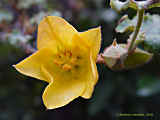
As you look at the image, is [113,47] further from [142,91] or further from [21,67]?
[142,91]

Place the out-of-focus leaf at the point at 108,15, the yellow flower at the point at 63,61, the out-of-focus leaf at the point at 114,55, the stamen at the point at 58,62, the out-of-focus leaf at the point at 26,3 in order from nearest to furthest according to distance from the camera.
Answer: the out-of-focus leaf at the point at 114,55, the yellow flower at the point at 63,61, the stamen at the point at 58,62, the out-of-focus leaf at the point at 26,3, the out-of-focus leaf at the point at 108,15

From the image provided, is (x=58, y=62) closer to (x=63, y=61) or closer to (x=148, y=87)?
(x=63, y=61)

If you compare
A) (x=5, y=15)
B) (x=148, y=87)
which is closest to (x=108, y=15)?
(x=148, y=87)

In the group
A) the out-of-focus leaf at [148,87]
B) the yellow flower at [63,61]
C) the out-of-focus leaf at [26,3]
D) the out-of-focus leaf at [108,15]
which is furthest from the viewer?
the out-of-focus leaf at [108,15]

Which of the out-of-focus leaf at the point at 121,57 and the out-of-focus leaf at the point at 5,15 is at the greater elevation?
the out-of-focus leaf at the point at 121,57

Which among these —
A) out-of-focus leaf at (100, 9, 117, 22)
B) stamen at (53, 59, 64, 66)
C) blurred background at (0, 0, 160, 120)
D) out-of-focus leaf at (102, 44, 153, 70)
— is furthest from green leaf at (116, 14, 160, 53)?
out-of-focus leaf at (100, 9, 117, 22)

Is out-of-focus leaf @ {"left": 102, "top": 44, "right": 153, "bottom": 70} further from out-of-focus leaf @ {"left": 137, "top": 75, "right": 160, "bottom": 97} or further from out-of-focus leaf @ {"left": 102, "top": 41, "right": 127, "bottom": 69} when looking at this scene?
out-of-focus leaf @ {"left": 137, "top": 75, "right": 160, "bottom": 97}

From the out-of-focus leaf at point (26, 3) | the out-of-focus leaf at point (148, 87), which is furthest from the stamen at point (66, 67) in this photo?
the out-of-focus leaf at point (148, 87)

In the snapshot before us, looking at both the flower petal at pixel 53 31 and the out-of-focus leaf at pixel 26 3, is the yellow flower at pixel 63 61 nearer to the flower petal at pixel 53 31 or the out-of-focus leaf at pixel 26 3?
the flower petal at pixel 53 31
